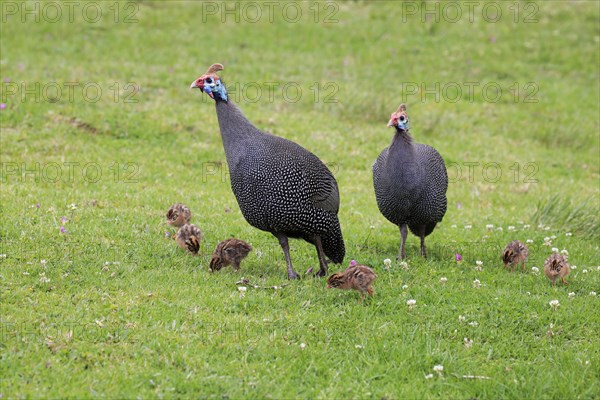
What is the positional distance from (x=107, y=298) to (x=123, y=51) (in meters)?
11.1

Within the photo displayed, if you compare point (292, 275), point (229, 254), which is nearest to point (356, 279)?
point (292, 275)

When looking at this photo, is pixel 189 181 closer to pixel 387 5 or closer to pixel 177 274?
pixel 177 274

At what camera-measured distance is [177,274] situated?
274 inches

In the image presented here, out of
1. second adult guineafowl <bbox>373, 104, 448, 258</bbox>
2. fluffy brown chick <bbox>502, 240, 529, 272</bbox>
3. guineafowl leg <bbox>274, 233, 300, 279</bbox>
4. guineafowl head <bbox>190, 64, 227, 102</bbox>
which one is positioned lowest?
fluffy brown chick <bbox>502, 240, 529, 272</bbox>

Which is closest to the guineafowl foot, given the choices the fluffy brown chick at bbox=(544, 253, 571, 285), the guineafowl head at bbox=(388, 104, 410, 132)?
the guineafowl head at bbox=(388, 104, 410, 132)

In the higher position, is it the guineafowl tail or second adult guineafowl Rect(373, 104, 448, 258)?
second adult guineafowl Rect(373, 104, 448, 258)

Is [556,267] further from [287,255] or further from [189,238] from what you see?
[189,238]

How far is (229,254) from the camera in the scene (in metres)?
7.10

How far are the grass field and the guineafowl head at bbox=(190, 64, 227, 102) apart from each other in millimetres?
1621

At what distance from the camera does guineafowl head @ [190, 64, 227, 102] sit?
23.0 feet

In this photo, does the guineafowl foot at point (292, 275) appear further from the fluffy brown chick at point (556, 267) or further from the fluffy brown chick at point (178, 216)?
the fluffy brown chick at point (556, 267)

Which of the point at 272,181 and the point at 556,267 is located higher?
the point at 272,181

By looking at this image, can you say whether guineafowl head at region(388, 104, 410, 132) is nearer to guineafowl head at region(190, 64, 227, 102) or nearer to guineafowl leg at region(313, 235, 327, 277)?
guineafowl leg at region(313, 235, 327, 277)

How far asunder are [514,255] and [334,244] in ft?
6.10
